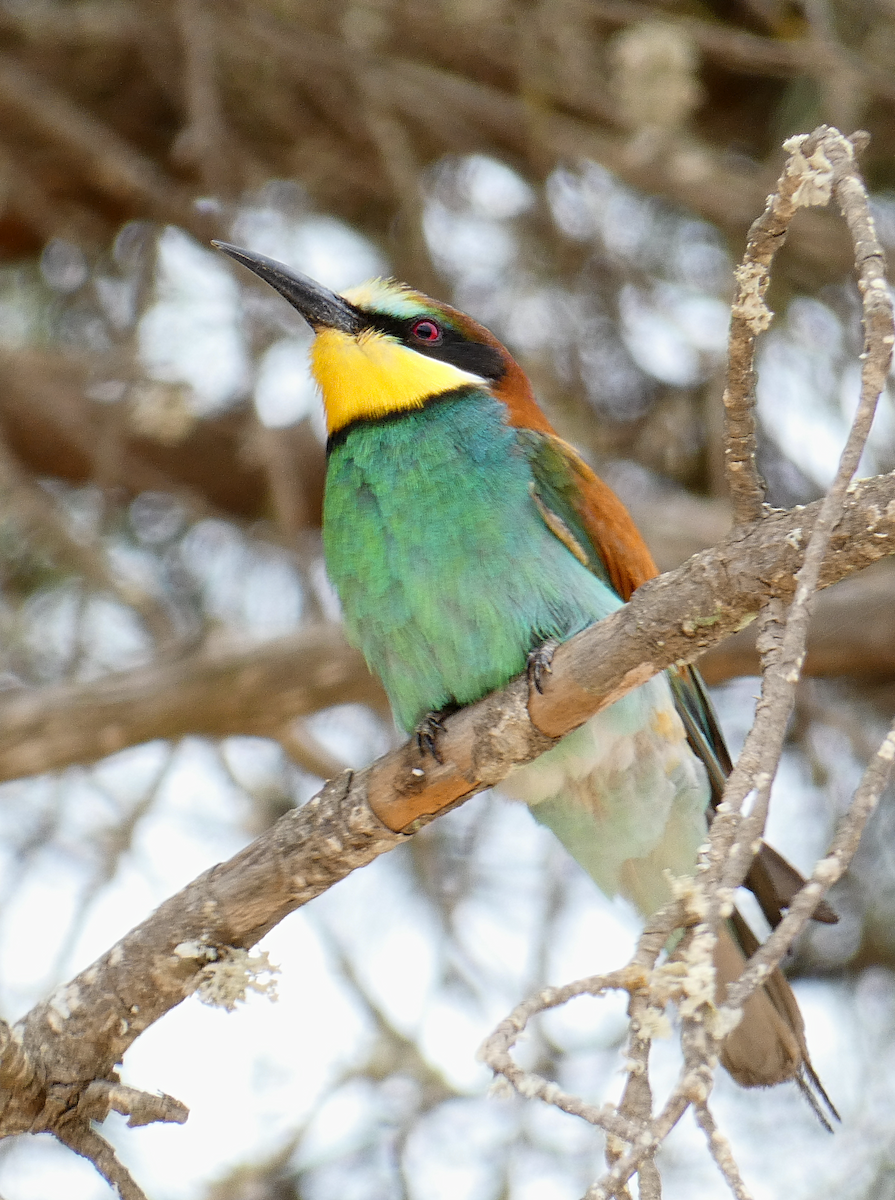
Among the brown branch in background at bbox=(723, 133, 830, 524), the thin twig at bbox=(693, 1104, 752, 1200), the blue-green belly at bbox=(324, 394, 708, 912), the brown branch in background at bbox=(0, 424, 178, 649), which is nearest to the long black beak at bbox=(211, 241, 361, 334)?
the blue-green belly at bbox=(324, 394, 708, 912)

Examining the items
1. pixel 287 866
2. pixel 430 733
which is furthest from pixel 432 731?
pixel 287 866

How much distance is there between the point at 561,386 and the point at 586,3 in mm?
869

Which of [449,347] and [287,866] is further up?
[449,347]

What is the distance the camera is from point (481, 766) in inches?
68.4

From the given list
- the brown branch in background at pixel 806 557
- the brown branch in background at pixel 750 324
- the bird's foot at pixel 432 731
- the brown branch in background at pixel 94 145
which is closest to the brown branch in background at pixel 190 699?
the bird's foot at pixel 432 731

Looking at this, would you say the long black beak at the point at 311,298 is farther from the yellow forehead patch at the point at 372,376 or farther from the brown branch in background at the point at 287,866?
the brown branch in background at the point at 287,866

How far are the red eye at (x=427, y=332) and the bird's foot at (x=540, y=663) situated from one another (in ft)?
2.13

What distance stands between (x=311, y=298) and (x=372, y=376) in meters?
0.20

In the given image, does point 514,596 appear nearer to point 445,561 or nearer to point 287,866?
point 445,561

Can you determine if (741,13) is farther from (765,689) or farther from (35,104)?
(765,689)

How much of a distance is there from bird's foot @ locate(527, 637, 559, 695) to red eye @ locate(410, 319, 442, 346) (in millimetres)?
649

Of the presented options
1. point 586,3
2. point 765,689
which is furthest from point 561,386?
point 765,689

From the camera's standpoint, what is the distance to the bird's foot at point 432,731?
177 cm

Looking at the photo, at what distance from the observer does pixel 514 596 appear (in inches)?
78.3
